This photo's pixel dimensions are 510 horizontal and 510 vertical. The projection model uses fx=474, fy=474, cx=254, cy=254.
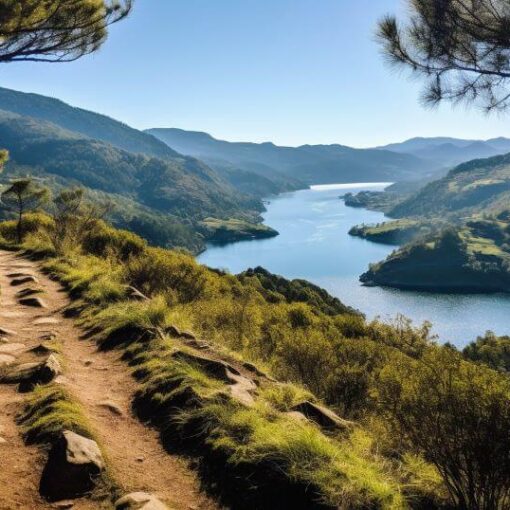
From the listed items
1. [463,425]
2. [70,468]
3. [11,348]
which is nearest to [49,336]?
[11,348]

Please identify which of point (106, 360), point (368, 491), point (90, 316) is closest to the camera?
point (368, 491)

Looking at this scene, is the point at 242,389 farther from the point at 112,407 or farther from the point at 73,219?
the point at 73,219

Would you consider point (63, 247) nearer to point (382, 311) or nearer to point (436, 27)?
point (436, 27)

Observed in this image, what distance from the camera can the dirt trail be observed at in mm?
4738

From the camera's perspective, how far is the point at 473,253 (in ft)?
614

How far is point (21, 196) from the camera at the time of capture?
2767 cm

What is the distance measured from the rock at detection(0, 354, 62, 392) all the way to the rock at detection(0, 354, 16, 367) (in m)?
0.29

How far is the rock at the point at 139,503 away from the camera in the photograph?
4.42 metres

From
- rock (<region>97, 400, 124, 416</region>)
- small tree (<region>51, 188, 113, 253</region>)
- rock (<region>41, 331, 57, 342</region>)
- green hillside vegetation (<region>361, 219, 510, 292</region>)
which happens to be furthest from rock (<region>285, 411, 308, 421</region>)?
green hillside vegetation (<region>361, 219, 510, 292</region>)

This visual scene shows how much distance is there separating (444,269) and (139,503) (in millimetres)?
184194

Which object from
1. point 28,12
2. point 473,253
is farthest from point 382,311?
point 28,12

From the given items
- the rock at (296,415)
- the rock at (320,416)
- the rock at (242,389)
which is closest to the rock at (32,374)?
the rock at (242,389)

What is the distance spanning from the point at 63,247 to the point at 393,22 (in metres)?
15.2

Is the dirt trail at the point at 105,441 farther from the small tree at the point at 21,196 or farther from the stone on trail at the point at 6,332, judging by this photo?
the small tree at the point at 21,196
